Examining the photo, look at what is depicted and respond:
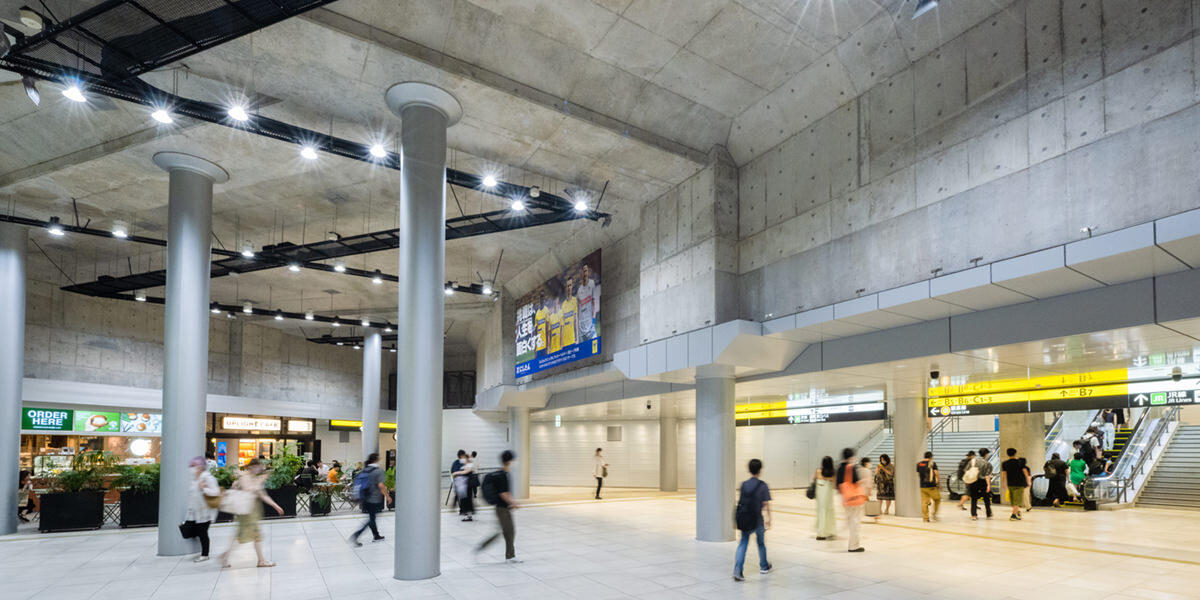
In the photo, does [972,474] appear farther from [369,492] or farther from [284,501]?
[284,501]

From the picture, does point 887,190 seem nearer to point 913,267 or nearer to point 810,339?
point 913,267

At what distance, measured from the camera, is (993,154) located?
7.84 m

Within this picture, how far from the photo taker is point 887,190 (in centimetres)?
918

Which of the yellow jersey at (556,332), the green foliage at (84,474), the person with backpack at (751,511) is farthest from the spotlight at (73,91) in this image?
the yellow jersey at (556,332)

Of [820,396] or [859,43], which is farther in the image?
[820,396]

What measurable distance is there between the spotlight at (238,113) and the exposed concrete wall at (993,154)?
26.0 feet

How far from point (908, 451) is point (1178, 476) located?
7.63 m

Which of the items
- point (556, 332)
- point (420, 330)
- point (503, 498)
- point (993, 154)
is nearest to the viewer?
point (993, 154)

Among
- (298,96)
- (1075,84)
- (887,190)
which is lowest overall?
(887,190)

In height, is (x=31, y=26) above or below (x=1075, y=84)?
above

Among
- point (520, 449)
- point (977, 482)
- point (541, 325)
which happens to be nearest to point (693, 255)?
point (977, 482)

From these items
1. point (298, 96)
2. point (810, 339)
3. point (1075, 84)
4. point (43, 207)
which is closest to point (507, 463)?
point (810, 339)

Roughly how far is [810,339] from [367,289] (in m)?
16.9

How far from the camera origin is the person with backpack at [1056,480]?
16.9m
